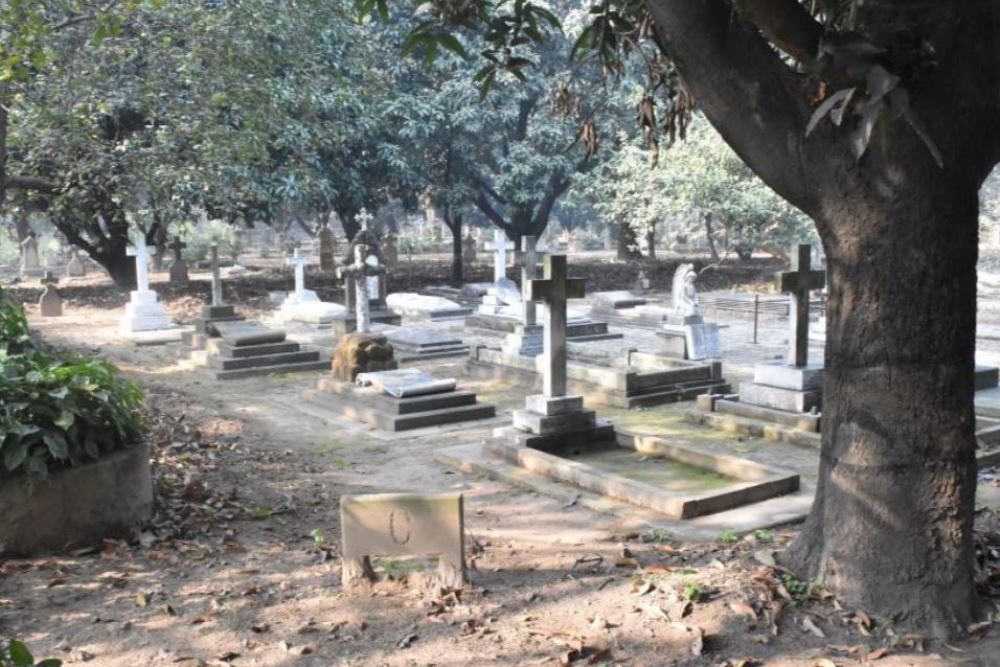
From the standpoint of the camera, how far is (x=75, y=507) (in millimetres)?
5531

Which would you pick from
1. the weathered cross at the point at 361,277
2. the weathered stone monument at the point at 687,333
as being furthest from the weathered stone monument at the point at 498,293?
the weathered stone monument at the point at 687,333

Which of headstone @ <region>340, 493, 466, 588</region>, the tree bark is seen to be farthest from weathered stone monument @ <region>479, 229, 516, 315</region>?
headstone @ <region>340, 493, 466, 588</region>

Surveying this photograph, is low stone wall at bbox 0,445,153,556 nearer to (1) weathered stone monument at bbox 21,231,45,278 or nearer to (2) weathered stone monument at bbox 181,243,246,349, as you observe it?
(2) weathered stone monument at bbox 181,243,246,349

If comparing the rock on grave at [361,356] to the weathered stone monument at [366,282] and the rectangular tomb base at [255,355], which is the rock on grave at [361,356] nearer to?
the rectangular tomb base at [255,355]

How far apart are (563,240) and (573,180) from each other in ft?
99.8

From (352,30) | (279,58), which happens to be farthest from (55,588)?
(352,30)

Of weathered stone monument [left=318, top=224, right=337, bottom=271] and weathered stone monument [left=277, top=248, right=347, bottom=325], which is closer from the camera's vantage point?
weathered stone monument [left=277, top=248, right=347, bottom=325]

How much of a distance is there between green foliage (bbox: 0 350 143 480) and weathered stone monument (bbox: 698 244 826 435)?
6.19 metres

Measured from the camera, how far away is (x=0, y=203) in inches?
516

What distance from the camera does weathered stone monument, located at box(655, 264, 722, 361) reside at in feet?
45.4

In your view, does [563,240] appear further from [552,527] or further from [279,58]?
[552,527]

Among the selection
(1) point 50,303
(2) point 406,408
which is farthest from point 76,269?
(2) point 406,408

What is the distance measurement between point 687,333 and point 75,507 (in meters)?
10.0

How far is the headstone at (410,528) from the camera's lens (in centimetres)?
487
